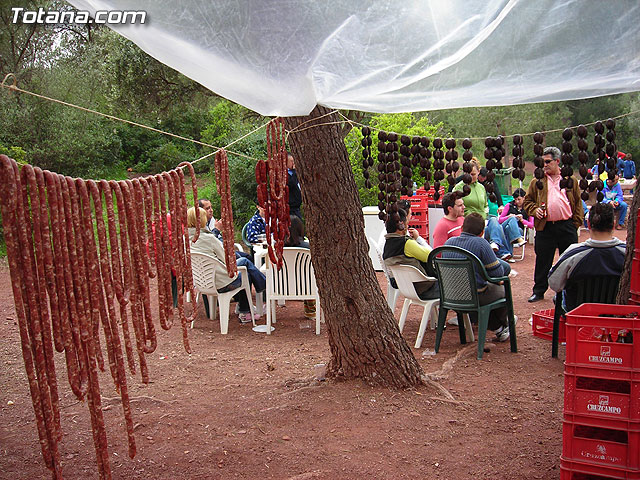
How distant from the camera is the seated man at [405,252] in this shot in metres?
5.89

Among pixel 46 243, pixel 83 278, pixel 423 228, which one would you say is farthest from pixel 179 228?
pixel 423 228

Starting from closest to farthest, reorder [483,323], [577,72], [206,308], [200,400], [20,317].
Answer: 1. [20,317]
2. [577,72]
3. [200,400]
4. [483,323]
5. [206,308]

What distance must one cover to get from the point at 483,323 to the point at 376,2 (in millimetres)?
3195

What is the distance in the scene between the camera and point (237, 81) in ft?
10.6

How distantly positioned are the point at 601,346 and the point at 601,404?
28 centimetres

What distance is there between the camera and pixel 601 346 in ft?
9.87

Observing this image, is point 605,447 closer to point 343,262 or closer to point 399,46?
point 343,262

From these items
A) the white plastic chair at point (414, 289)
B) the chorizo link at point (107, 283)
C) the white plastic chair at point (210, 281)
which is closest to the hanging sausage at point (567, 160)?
the white plastic chair at point (414, 289)

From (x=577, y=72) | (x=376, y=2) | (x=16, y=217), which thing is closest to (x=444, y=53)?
(x=376, y=2)

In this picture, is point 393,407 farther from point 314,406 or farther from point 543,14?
point 543,14

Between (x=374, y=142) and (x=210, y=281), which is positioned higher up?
(x=374, y=142)

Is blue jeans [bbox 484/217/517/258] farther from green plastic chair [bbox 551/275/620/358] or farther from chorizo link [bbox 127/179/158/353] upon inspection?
chorizo link [bbox 127/179/158/353]

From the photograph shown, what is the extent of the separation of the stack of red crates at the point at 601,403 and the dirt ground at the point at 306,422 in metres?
0.40

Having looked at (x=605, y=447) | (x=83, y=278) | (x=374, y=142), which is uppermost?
(x=374, y=142)
